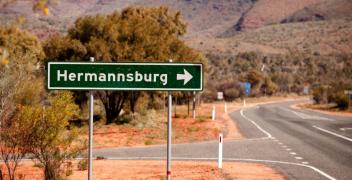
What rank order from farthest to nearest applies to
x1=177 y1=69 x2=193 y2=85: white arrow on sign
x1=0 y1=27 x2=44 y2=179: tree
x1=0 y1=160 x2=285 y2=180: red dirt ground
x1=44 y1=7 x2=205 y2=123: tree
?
1. x1=44 y1=7 x2=205 y2=123: tree
2. x1=0 y1=160 x2=285 y2=180: red dirt ground
3. x1=0 y1=27 x2=44 y2=179: tree
4. x1=177 y1=69 x2=193 y2=85: white arrow on sign

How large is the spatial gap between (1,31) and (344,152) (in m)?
33.1

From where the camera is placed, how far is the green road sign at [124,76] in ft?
28.6

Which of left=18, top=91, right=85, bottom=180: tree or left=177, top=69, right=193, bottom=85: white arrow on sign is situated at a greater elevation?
left=177, top=69, right=193, bottom=85: white arrow on sign

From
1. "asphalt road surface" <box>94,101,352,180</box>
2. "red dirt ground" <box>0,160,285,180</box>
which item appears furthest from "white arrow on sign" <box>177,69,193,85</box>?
"asphalt road surface" <box>94,101,352,180</box>

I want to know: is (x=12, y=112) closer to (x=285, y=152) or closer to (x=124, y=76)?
(x=285, y=152)

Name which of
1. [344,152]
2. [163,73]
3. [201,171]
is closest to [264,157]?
[344,152]

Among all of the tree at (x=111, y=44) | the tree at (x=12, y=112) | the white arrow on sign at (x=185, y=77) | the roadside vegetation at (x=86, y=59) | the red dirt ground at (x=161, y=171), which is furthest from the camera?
the tree at (x=111, y=44)

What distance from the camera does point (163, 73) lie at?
28.8 ft

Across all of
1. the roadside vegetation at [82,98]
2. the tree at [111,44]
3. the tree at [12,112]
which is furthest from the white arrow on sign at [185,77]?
the tree at [111,44]

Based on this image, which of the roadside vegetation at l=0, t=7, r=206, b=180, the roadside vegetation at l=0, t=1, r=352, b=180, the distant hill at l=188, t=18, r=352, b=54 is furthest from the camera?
the distant hill at l=188, t=18, r=352, b=54

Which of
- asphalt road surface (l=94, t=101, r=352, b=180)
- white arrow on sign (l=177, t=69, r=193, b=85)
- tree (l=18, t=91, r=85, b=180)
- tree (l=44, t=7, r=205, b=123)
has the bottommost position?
asphalt road surface (l=94, t=101, r=352, b=180)

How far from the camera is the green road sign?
28.6 ft

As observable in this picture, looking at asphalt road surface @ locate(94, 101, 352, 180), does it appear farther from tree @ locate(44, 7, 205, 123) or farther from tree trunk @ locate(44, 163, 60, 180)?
tree @ locate(44, 7, 205, 123)

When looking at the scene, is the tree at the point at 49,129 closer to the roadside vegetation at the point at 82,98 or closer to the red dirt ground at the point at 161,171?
the roadside vegetation at the point at 82,98
